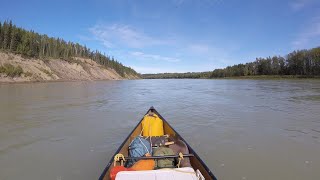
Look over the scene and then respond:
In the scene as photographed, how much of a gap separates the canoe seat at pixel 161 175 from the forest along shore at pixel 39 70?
57413 mm

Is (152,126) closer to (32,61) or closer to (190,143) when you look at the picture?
(190,143)

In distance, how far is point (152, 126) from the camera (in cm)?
978

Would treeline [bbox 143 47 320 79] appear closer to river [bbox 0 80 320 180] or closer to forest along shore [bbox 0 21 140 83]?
forest along shore [bbox 0 21 140 83]

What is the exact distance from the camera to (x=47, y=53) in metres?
94.4

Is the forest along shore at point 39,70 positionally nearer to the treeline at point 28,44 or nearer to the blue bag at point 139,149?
the treeline at point 28,44

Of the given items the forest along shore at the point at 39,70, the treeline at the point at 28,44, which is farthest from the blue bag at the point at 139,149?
the treeline at the point at 28,44

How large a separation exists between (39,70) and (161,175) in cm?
7479

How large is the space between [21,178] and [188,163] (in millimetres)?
4616

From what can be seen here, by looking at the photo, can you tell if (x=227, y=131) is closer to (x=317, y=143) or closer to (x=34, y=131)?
(x=317, y=143)

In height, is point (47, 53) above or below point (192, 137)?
above

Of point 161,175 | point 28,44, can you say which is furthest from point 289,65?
point 161,175

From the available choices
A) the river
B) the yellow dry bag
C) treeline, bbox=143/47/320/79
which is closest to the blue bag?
the river

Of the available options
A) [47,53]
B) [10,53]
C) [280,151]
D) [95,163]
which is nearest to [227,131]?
[280,151]

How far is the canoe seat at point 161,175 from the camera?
4680mm
